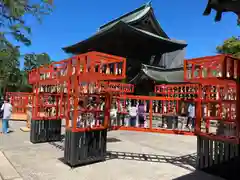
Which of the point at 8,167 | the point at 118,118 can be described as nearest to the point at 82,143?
the point at 8,167

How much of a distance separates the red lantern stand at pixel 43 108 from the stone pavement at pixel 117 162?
0.46 meters

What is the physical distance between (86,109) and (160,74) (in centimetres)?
1421

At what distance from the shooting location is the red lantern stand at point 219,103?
4609 mm

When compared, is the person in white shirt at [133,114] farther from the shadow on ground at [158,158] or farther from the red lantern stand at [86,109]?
the red lantern stand at [86,109]

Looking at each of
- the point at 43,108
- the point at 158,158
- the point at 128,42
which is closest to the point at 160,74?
the point at 128,42

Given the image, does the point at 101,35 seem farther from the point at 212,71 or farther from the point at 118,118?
the point at 212,71

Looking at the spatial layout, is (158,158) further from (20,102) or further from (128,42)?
(128,42)

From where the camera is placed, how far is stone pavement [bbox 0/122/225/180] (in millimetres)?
5125

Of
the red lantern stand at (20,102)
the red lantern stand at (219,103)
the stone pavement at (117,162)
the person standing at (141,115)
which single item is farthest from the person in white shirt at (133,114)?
the red lantern stand at (20,102)

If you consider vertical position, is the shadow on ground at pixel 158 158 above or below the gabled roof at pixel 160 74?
below

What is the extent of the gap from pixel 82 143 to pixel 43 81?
3.11 metres

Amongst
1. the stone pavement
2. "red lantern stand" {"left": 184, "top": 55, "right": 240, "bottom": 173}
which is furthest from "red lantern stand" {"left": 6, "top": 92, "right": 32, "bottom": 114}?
"red lantern stand" {"left": 184, "top": 55, "right": 240, "bottom": 173}

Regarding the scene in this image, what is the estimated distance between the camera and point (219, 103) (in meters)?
5.56

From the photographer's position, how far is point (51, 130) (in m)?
8.57
